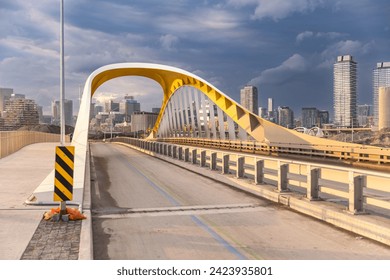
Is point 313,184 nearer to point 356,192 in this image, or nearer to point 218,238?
point 356,192

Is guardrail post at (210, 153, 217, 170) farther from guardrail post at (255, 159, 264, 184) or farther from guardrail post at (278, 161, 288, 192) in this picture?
guardrail post at (278, 161, 288, 192)

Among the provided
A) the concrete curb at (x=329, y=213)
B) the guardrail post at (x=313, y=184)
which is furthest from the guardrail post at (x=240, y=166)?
the guardrail post at (x=313, y=184)

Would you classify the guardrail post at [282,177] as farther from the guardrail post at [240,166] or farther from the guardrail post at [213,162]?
the guardrail post at [213,162]

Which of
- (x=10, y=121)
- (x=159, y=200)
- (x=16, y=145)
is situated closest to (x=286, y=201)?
(x=159, y=200)

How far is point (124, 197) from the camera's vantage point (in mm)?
13859

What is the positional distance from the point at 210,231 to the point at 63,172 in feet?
12.1

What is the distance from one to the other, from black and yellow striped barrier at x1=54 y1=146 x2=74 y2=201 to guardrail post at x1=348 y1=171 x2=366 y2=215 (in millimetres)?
6235

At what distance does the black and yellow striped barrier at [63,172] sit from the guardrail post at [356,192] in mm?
6235

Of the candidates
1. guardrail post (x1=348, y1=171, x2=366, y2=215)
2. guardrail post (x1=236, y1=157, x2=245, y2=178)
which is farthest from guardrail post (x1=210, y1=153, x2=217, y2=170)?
guardrail post (x1=348, y1=171, x2=366, y2=215)

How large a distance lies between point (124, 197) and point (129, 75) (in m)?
73.2

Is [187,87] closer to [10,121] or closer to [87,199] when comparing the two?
[87,199]

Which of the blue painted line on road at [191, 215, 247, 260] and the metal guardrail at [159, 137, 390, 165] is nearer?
the blue painted line on road at [191, 215, 247, 260]

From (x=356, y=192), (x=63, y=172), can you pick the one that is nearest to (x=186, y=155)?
(x=63, y=172)

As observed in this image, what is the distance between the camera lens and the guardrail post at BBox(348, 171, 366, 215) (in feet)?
30.7
